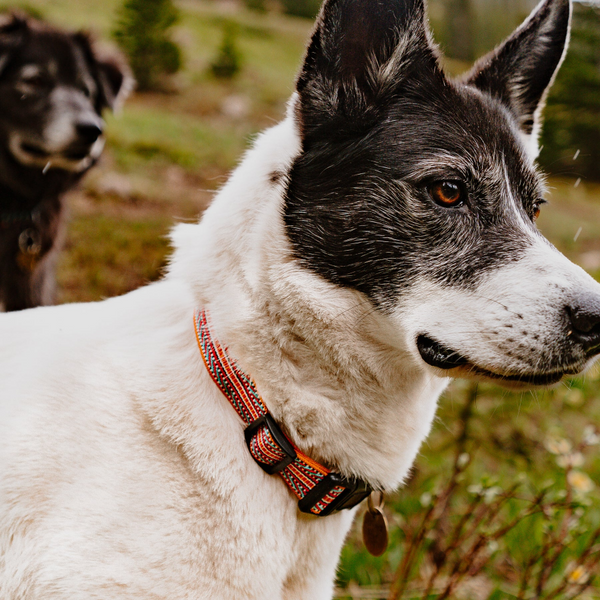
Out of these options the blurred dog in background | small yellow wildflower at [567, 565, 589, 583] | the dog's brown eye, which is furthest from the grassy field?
the dog's brown eye

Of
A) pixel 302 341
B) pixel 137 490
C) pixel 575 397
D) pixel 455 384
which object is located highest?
pixel 302 341

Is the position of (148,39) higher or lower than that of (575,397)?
higher

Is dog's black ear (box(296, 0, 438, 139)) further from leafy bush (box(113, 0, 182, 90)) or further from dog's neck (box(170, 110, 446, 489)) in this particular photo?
leafy bush (box(113, 0, 182, 90))

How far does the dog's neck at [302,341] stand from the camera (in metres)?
1.64

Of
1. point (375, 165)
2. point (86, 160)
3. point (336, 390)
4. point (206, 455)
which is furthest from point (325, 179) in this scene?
point (86, 160)

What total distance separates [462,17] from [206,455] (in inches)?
181

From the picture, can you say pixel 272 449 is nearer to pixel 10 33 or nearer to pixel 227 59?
pixel 10 33

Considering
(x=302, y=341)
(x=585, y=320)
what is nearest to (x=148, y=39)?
(x=302, y=341)

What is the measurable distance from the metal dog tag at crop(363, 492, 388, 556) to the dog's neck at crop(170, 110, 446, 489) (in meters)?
0.18

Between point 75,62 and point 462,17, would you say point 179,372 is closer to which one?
point 75,62

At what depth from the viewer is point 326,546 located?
1710mm

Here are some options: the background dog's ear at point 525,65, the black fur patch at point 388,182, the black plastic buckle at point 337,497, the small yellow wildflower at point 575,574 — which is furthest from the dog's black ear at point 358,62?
the small yellow wildflower at point 575,574

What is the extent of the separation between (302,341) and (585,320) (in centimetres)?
74

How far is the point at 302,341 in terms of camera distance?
1669 mm
